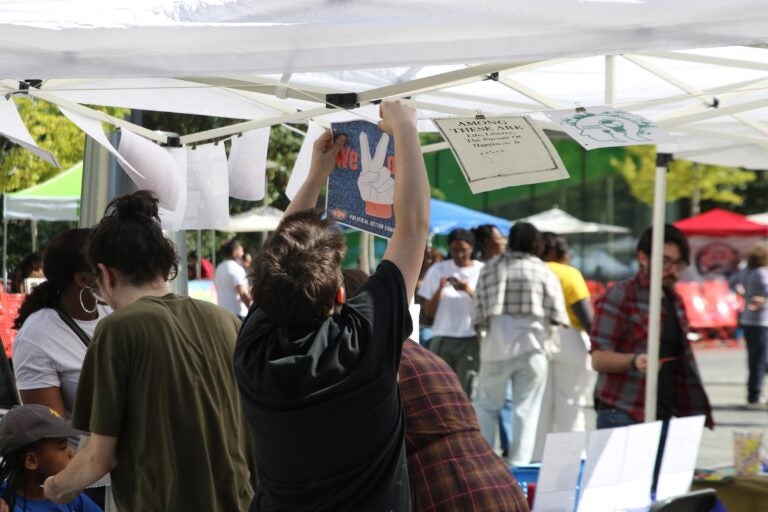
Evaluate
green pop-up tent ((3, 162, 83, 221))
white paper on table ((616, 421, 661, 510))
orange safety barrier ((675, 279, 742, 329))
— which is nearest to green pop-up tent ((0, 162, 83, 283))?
green pop-up tent ((3, 162, 83, 221))

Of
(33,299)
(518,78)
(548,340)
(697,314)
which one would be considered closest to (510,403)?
(548,340)

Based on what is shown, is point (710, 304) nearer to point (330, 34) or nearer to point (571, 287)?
point (571, 287)

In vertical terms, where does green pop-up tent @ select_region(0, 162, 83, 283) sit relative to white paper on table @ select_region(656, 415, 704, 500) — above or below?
above

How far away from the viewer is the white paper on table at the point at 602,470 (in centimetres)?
383

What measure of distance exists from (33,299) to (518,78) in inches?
116

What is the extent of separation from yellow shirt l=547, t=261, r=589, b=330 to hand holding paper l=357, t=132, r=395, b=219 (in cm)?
513

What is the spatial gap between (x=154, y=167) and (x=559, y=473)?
2279 millimetres

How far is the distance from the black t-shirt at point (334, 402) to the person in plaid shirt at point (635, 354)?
307cm

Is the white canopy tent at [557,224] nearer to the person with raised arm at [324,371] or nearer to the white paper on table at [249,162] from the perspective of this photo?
the white paper on table at [249,162]

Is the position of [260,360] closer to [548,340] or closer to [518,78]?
[518,78]

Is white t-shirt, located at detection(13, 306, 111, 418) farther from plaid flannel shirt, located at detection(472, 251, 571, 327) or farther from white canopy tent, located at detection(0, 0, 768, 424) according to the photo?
plaid flannel shirt, located at detection(472, 251, 571, 327)

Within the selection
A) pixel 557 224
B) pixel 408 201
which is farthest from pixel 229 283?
pixel 557 224

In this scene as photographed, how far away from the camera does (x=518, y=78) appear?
18.6ft

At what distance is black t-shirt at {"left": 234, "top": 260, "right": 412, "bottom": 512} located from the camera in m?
2.33
